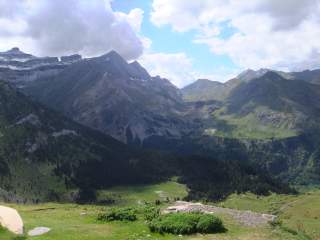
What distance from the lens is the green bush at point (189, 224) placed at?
39.7m

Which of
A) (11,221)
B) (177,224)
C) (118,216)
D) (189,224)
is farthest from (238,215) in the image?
(11,221)

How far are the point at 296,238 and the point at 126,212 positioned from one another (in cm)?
1490

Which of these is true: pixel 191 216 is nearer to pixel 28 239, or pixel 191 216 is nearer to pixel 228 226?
pixel 228 226

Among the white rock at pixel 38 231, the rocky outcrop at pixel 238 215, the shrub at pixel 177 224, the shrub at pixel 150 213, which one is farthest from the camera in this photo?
the shrub at pixel 150 213

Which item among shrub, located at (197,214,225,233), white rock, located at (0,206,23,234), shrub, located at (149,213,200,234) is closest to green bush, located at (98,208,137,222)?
shrub, located at (149,213,200,234)

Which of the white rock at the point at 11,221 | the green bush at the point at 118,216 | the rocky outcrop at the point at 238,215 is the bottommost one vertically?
the rocky outcrop at the point at 238,215

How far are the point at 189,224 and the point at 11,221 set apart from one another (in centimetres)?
1431

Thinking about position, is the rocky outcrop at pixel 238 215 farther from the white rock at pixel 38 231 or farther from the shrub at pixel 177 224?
the white rock at pixel 38 231

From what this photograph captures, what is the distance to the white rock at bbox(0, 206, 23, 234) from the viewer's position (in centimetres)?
3859

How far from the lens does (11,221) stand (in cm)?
3975

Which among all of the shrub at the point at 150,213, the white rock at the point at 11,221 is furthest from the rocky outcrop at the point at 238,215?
the white rock at the point at 11,221

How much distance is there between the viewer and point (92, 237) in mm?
37844

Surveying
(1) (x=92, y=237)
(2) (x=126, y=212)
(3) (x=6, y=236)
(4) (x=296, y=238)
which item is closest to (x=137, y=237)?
(1) (x=92, y=237)

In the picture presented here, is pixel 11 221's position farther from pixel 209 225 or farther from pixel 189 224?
pixel 209 225
